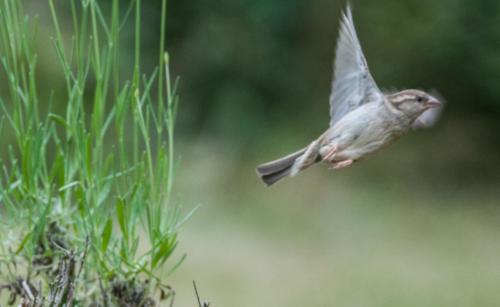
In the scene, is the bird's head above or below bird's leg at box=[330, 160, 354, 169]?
above

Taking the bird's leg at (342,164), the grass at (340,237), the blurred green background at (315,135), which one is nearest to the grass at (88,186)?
the bird's leg at (342,164)

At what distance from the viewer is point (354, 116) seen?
333 cm

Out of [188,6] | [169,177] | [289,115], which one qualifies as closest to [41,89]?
[188,6]

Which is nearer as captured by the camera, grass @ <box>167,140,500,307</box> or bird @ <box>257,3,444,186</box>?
bird @ <box>257,3,444,186</box>

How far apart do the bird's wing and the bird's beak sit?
6.8 inches

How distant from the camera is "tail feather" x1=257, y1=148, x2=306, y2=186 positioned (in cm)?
337

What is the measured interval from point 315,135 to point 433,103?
5.09m

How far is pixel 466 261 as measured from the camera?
7.50 m

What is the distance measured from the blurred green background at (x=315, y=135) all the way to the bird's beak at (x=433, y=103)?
12.3 feet

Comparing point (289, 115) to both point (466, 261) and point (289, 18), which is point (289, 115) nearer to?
point (289, 18)

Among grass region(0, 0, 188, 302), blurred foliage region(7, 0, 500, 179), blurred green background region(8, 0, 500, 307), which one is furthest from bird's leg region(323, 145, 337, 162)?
blurred foliage region(7, 0, 500, 179)

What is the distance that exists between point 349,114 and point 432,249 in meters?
4.51

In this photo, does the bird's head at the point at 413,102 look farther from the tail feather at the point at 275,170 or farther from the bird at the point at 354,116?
the tail feather at the point at 275,170

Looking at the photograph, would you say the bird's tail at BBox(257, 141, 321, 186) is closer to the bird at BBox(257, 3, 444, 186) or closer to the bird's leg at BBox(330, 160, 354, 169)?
the bird at BBox(257, 3, 444, 186)
